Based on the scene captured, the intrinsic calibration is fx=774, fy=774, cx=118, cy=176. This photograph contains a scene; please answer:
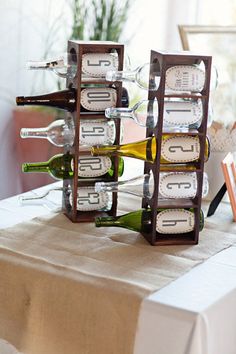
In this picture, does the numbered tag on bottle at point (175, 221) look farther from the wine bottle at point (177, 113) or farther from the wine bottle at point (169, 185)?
the wine bottle at point (177, 113)

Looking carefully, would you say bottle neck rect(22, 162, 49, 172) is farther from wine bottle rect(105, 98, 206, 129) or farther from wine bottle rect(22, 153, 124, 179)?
wine bottle rect(105, 98, 206, 129)

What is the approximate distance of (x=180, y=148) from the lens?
1.69 metres

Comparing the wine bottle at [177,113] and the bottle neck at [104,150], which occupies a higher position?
the wine bottle at [177,113]

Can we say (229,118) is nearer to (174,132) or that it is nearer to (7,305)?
(174,132)

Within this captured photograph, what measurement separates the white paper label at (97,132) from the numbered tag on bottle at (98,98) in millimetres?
34

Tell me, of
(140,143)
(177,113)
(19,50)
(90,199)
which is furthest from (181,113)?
(19,50)

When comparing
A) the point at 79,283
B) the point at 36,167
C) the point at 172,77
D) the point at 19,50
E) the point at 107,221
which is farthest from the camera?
the point at 19,50

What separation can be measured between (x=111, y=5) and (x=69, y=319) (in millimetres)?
2362

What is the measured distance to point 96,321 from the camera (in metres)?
1.46

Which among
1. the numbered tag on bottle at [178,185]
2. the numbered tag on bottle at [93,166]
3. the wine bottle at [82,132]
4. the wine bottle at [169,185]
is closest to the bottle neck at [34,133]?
the wine bottle at [82,132]

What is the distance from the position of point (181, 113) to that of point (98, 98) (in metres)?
0.24

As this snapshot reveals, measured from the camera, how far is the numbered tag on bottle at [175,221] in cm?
173

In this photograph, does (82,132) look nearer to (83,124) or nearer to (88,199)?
(83,124)

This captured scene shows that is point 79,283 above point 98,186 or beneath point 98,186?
beneath
